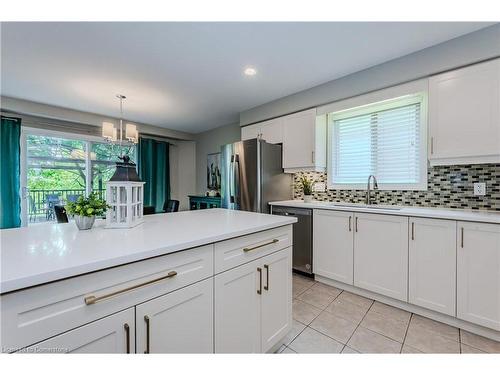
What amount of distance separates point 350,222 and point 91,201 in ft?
7.47

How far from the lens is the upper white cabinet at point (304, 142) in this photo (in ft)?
9.44

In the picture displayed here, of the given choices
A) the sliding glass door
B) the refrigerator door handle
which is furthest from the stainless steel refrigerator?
the sliding glass door

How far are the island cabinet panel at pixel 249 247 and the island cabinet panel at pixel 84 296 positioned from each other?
0.17 metres

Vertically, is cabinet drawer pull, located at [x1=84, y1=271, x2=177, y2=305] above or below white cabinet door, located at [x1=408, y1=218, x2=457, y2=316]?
above

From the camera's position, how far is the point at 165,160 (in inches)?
202

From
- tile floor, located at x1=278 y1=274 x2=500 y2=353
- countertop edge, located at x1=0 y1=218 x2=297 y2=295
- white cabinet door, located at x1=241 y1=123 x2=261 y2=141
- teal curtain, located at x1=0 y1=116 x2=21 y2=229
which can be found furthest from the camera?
white cabinet door, located at x1=241 y1=123 x2=261 y2=141

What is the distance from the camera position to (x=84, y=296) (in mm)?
708

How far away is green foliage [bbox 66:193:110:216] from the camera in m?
1.17

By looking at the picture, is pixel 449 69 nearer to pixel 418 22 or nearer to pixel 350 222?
pixel 418 22

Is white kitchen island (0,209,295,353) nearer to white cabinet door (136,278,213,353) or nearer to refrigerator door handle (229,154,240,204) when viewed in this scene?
white cabinet door (136,278,213,353)

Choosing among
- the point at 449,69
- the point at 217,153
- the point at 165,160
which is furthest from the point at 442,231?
the point at 165,160

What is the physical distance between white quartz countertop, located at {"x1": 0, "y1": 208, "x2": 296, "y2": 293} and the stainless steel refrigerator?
5.32ft

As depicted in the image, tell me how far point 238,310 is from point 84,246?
2.68 ft

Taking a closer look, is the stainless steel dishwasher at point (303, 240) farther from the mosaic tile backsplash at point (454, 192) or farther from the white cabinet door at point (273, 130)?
the white cabinet door at point (273, 130)
